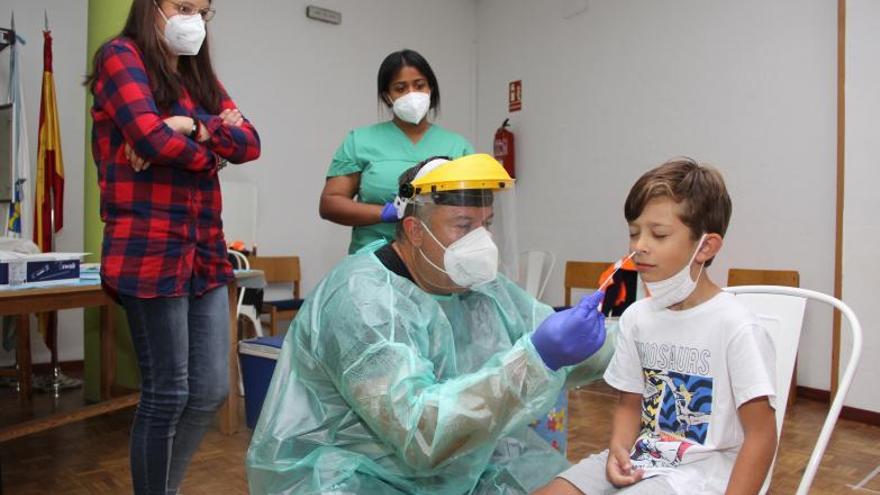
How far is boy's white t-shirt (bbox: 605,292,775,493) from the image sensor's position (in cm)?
104

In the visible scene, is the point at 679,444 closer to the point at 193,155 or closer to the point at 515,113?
the point at 193,155

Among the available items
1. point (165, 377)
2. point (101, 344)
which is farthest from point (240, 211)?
point (165, 377)

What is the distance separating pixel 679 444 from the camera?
41.9 inches

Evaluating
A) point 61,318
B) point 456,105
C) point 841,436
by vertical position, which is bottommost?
point 841,436

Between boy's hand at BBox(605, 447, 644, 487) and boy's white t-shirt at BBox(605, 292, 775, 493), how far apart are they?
→ 0.05 ft

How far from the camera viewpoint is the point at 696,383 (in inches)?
43.1

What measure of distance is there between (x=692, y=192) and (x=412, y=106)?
3.62 feet

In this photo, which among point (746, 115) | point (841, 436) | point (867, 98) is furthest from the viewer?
point (746, 115)

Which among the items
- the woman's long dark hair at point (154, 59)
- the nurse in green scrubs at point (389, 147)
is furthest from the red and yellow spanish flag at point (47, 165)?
the woman's long dark hair at point (154, 59)

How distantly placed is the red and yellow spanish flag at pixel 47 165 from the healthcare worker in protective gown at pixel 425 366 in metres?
3.22

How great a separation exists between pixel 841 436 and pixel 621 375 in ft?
7.86

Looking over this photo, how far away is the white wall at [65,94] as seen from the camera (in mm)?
3884

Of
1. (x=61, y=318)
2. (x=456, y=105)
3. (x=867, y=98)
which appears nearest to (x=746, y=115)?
(x=867, y=98)

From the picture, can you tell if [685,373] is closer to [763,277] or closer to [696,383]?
[696,383]
